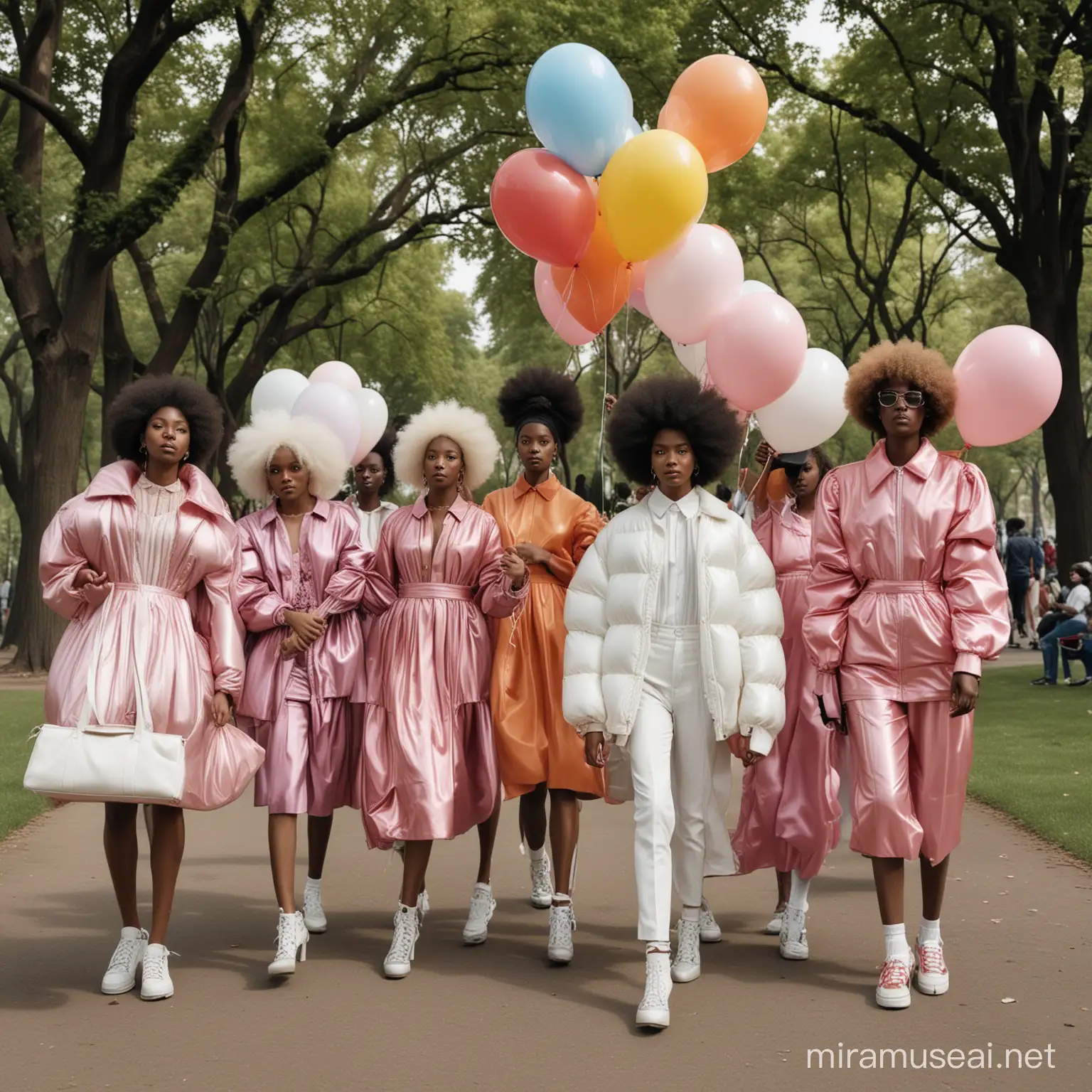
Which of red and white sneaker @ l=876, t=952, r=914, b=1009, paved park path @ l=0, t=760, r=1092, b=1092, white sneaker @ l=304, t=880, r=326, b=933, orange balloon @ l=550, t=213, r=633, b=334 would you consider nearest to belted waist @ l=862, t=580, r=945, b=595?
red and white sneaker @ l=876, t=952, r=914, b=1009

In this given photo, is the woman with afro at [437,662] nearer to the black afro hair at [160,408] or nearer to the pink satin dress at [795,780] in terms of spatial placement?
the black afro hair at [160,408]

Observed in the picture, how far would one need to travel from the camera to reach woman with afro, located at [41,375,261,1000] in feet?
17.5

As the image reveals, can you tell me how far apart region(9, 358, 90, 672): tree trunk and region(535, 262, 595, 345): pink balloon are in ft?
43.4

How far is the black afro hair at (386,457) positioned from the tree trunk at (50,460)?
11.5m

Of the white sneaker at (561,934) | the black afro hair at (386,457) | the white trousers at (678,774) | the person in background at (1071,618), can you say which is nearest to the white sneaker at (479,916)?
the white sneaker at (561,934)

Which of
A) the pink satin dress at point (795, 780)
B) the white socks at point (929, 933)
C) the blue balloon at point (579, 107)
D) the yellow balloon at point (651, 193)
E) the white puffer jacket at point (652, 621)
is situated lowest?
the white socks at point (929, 933)

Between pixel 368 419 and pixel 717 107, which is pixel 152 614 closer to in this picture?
pixel 368 419

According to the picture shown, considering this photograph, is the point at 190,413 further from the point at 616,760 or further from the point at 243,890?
the point at 243,890

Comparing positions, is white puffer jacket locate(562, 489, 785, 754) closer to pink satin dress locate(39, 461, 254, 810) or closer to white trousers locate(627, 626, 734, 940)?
white trousers locate(627, 626, 734, 940)

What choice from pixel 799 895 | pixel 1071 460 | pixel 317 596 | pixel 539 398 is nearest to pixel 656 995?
pixel 799 895

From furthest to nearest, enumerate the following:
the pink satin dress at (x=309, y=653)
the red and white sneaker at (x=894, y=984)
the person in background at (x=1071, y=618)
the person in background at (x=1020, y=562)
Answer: the person in background at (x=1020, y=562)
the person in background at (x=1071, y=618)
the pink satin dress at (x=309, y=653)
the red and white sneaker at (x=894, y=984)

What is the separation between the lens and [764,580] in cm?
555

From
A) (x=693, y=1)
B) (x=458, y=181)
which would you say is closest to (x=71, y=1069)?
(x=693, y=1)

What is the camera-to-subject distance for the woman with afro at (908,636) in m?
5.29
